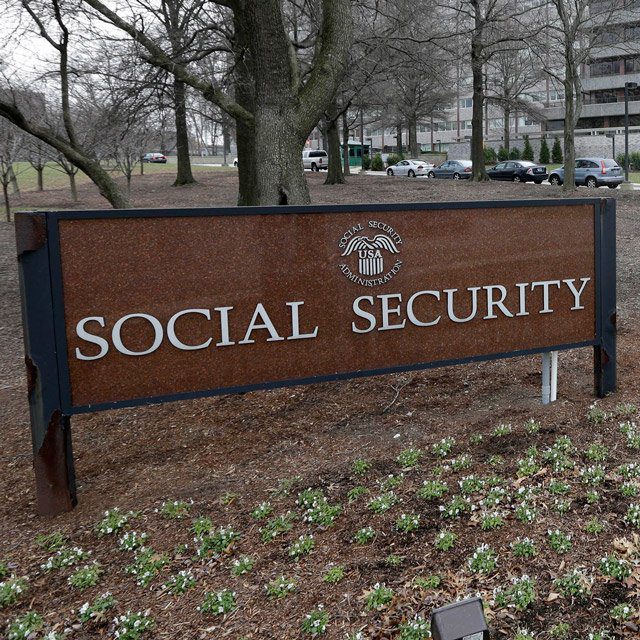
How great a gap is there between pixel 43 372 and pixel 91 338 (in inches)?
12.0

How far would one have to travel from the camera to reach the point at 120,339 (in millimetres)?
3986

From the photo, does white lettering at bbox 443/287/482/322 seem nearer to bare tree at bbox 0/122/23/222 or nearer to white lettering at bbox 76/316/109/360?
white lettering at bbox 76/316/109/360

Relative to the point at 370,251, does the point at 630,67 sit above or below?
above

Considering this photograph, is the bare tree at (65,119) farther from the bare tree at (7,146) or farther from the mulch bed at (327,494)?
the bare tree at (7,146)

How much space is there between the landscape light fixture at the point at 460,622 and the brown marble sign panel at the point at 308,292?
8.30 ft

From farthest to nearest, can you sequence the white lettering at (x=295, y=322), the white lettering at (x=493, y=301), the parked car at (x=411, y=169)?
the parked car at (x=411, y=169)
the white lettering at (x=493, y=301)
the white lettering at (x=295, y=322)

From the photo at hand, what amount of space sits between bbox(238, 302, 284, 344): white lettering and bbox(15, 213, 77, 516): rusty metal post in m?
1.09

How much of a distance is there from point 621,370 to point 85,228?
13.9 ft

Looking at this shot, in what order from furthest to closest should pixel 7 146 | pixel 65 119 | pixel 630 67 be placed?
pixel 630 67
pixel 7 146
pixel 65 119

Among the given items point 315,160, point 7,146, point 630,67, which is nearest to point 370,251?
point 7,146

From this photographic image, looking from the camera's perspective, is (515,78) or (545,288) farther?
(515,78)

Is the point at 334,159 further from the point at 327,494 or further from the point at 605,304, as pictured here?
the point at 327,494

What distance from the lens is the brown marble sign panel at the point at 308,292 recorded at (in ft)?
13.0

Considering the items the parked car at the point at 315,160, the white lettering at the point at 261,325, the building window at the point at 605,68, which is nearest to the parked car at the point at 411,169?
the parked car at the point at 315,160
